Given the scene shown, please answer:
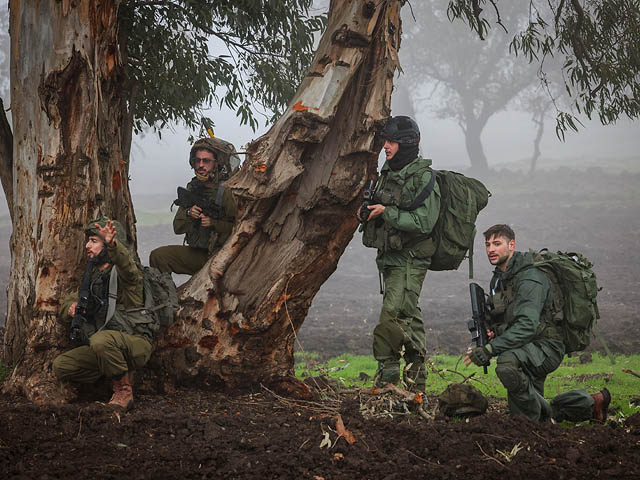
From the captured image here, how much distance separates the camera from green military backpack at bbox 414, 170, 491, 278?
16.5ft

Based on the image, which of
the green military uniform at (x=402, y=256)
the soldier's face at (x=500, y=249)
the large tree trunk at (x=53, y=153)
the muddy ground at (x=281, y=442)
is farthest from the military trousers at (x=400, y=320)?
the large tree trunk at (x=53, y=153)

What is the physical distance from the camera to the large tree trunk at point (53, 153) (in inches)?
202

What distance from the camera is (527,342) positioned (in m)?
4.43

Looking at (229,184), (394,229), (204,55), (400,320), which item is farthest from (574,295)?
(204,55)

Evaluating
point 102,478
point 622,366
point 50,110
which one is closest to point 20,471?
point 102,478

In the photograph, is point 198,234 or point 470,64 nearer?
point 198,234

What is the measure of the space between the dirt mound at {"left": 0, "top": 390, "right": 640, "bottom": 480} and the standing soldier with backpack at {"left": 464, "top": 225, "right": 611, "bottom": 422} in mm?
344

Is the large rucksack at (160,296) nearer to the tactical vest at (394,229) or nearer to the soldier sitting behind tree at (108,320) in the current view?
the soldier sitting behind tree at (108,320)

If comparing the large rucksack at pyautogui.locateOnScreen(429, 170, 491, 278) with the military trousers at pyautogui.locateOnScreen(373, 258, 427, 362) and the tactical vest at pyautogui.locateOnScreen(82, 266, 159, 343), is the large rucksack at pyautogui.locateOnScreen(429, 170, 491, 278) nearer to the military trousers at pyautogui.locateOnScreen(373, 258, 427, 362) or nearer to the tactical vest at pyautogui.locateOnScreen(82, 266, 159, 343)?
the military trousers at pyautogui.locateOnScreen(373, 258, 427, 362)

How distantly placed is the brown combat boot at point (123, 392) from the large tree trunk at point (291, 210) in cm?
46

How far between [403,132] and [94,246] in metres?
2.45

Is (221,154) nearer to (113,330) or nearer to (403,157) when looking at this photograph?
(403,157)

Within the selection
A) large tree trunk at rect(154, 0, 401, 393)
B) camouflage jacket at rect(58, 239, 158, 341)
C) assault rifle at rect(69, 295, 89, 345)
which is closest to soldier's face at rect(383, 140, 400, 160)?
large tree trunk at rect(154, 0, 401, 393)

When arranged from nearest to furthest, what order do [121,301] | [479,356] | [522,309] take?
[479,356]
[522,309]
[121,301]
